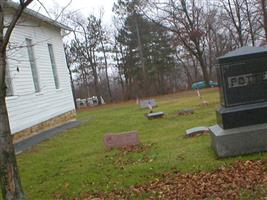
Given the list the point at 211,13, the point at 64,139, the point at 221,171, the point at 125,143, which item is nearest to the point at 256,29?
the point at 211,13

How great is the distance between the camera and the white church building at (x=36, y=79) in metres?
16.2

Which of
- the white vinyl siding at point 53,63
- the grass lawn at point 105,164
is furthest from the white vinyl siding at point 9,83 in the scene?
the white vinyl siding at point 53,63

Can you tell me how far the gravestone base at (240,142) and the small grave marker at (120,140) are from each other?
140 inches

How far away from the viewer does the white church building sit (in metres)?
16.2

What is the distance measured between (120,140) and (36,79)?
914cm

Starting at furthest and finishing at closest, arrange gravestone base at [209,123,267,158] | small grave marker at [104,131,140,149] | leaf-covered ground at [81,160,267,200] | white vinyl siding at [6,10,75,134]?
white vinyl siding at [6,10,75,134] < small grave marker at [104,131,140,149] < gravestone base at [209,123,267,158] < leaf-covered ground at [81,160,267,200]

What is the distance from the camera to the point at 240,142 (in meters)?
7.83

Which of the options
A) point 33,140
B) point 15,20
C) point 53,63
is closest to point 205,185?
point 15,20

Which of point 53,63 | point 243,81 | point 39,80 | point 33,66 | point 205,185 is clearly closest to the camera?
point 205,185

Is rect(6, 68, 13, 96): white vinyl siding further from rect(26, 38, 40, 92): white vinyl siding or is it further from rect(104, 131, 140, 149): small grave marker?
rect(104, 131, 140, 149): small grave marker

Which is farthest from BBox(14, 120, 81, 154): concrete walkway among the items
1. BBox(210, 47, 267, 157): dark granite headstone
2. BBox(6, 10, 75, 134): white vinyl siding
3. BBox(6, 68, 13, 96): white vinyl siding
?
BBox(210, 47, 267, 157): dark granite headstone

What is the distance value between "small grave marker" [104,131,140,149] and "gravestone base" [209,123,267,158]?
11.6ft

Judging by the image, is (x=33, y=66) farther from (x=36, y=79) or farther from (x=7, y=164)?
(x=7, y=164)

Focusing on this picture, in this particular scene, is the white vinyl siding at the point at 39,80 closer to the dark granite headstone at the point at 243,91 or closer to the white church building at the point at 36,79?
the white church building at the point at 36,79
